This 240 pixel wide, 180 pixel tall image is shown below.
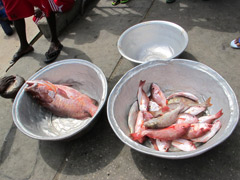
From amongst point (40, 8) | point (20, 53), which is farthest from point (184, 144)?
point (20, 53)

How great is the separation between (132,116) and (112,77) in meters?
0.97

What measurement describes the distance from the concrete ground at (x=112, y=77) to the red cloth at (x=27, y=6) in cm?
76

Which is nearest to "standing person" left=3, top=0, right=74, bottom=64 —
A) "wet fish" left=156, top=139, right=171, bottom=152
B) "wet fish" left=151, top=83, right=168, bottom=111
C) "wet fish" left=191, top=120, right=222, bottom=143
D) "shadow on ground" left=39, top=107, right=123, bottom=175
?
"shadow on ground" left=39, top=107, right=123, bottom=175

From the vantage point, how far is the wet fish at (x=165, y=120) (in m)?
1.90

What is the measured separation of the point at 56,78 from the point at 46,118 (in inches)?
23.1

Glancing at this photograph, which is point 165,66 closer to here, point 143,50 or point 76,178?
point 143,50

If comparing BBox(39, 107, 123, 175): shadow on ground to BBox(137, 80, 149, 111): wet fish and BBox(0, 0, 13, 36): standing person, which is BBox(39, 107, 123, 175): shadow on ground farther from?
BBox(0, 0, 13, 36): standing person

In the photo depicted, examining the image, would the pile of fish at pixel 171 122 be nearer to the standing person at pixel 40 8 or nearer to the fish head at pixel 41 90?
the fish head at pixel 41 90

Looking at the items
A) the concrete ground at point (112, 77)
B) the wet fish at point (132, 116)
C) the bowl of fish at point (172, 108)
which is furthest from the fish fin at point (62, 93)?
the wet fish at point (132, 116)

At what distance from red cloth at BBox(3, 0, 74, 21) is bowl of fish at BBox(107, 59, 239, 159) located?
78.7 inches

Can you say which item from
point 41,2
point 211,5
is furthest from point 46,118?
point 211,5

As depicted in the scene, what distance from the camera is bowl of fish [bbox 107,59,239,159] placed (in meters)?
1.79

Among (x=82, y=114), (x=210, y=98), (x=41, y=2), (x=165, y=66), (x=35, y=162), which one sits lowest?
(x=35, y=162)

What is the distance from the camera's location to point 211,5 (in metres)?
3.76
